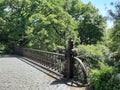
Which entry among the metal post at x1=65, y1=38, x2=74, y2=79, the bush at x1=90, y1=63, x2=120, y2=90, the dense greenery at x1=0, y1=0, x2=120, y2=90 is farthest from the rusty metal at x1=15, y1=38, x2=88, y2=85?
the bush at x1=90, y1=63, x2=120, y2=90

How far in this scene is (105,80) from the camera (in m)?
7.08

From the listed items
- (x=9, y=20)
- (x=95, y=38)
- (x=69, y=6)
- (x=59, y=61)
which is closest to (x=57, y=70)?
(x=59, y=61)

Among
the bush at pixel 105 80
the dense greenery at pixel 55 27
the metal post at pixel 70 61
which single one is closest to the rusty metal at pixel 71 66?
the metal post at pixel 70 61

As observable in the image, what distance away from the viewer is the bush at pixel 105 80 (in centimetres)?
674

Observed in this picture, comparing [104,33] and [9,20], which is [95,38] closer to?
[104,33]

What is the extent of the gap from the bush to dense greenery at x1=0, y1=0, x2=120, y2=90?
3.60 metres

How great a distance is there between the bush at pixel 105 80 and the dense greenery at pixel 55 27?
3.60 metres

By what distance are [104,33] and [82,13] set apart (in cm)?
535

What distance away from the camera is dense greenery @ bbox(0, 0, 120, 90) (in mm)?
18564

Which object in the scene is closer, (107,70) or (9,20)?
(107,70)

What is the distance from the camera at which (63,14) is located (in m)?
28.2

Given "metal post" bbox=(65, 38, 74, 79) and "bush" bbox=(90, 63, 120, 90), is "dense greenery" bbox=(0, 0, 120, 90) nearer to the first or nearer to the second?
"metal post" bbox=(65, 38, 74, 79)

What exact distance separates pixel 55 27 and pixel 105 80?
19938 millimetres

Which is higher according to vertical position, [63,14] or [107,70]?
[63,14]
